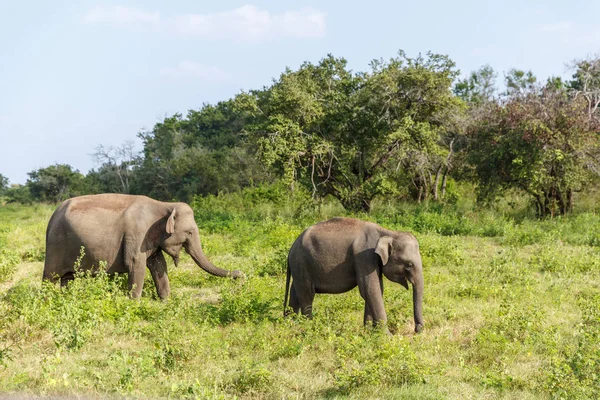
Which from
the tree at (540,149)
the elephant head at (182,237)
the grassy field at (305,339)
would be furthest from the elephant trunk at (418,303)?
the tree at (540,149)

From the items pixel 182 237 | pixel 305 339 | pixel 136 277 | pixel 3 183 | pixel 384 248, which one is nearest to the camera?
pixel 305 339

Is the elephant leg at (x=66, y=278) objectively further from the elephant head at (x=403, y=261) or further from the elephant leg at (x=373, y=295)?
the elephant head at (x=403, y=261)

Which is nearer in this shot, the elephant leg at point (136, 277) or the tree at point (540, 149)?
the elephant leg at point (136, 277)

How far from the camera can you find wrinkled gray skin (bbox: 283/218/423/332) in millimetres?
8281

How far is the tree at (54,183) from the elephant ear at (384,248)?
1396 inches

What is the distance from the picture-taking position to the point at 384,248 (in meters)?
8.20

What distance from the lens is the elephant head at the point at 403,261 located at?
26.9 feet

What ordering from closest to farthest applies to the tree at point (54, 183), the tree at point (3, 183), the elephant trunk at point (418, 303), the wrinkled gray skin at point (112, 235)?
the elephant trunk at point (418, 303), the wrinkled gray skin at point (112, 235), the tree at point (54, 183), the tree at point (3, 183)

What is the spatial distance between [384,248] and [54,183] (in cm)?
3699

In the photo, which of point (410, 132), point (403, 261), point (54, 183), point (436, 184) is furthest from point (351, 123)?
point (54, 183)

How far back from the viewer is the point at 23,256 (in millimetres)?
14250

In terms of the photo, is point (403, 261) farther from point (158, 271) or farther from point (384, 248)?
point (158, 271)

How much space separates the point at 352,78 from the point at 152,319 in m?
13.9

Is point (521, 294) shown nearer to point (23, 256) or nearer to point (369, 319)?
point (369, 319)
